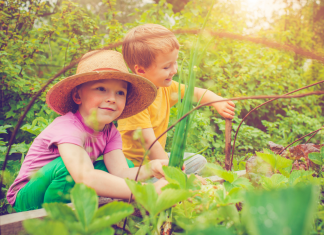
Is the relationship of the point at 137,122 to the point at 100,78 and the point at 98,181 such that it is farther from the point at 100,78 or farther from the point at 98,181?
the point at 98,181

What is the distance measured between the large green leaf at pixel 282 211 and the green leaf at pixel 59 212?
1.12ft

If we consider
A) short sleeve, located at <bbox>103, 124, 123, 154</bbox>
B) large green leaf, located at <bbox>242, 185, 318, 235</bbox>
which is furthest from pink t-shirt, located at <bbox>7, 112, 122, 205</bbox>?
large green leaf, located at <bbox>242, 185, 318, 235</bbox>

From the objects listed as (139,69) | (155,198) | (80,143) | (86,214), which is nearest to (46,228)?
(86,214)

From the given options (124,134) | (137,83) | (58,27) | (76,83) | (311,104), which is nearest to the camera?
(76,83)

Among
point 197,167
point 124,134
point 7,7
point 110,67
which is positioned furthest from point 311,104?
point 7,7

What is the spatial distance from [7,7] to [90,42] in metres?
1.04

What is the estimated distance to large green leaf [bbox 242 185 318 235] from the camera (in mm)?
232

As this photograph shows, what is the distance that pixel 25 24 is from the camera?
9.55 ft

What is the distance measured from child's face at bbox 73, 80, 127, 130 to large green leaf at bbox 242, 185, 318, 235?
97 cm

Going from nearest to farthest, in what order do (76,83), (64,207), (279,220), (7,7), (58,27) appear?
(279,220), (64,207), (76,83), (7,7), (58,27)

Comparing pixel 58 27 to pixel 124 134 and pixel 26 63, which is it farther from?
pixel 124 134

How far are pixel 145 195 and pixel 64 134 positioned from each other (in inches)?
27.5

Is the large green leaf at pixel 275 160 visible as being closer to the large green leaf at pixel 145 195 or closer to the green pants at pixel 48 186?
the large green leaf at pixel 145 195

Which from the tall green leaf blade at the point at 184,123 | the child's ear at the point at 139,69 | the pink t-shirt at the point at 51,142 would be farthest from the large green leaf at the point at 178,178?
the child's ear at the point at 139,69
